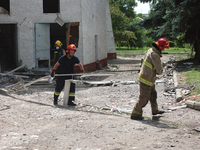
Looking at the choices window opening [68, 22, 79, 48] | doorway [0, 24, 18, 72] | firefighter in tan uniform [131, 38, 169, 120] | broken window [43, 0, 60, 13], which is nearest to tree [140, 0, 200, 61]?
window opening [68, 22, 79, 48]

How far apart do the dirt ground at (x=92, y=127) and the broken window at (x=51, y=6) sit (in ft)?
20.9

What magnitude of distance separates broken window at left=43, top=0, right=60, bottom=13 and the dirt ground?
6380mm

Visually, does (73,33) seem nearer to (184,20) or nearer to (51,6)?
(51,6)

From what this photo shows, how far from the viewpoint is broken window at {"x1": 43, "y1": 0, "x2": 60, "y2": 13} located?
544 inches

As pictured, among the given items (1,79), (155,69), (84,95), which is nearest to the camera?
(155,69)

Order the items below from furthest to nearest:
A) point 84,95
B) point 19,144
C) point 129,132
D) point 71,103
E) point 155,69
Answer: point 84,95 < point 71,103 < point 155,69 < point 129,132 < point 19,144

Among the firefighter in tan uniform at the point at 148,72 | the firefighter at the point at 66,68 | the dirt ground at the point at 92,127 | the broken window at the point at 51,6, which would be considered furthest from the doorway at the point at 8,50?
the firefighter in tan uniform at the point at 148,72

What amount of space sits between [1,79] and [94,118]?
22.7 ft

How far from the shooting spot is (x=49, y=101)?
8.82m

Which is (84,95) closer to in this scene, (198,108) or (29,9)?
(198,108)

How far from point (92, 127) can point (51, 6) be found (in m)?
9.72

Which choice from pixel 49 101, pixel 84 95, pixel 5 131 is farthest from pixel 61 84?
pixel 5 131

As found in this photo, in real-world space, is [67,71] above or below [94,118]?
above

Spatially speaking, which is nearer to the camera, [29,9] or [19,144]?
[19,144]
